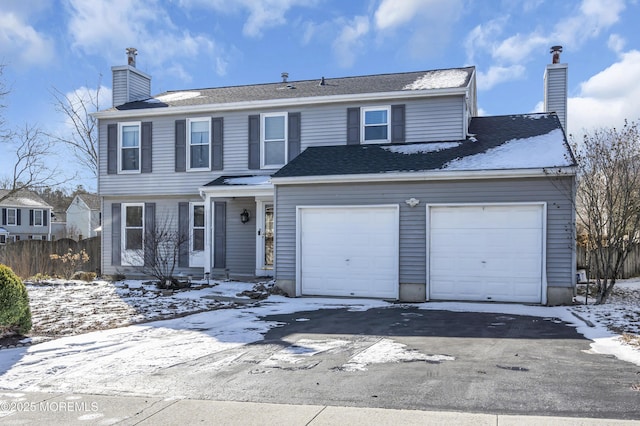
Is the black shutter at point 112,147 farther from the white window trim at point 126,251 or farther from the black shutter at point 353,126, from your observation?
the black shutter at point 353,126

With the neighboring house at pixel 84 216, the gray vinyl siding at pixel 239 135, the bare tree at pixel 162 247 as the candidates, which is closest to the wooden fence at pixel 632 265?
the gray vinyl siding at pixel 239 135

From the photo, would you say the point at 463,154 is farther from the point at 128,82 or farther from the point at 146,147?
the point at 128,82

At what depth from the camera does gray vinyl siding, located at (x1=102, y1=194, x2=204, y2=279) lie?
16969 millimetres

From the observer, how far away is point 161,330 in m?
8.71

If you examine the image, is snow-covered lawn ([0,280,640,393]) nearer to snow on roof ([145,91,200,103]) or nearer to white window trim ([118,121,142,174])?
white window trim ([118,121,142,174])

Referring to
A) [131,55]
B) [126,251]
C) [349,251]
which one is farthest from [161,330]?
[131,55]

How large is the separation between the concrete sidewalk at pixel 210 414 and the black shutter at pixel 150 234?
10079 mm

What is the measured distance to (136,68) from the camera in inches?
760

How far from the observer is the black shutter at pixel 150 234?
15.1m

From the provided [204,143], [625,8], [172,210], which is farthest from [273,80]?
[625,8]

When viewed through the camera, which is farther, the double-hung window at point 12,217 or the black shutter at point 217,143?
the double-hung window at point 12,217

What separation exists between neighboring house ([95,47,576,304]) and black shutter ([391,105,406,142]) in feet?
0.13

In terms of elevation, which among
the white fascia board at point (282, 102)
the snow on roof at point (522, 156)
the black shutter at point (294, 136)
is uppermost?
the white fascia board at point (282, 102)

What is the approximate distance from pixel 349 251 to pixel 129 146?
9.03 meters
